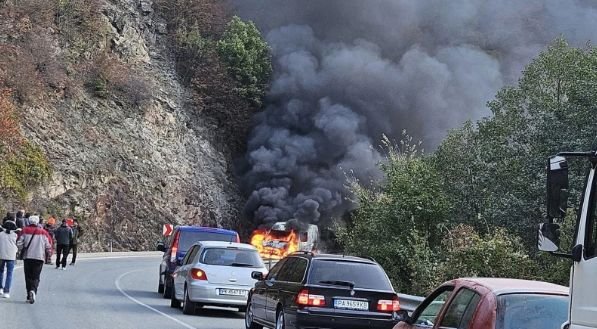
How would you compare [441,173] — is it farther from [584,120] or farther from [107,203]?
[107,203]

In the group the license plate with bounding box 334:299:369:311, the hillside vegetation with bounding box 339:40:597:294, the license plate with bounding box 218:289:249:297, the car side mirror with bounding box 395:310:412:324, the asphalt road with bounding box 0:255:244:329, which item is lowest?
the asphalt road with bounding box 0:255:244:329

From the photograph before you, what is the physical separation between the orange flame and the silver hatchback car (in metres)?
20.0

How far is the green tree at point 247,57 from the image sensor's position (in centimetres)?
5928

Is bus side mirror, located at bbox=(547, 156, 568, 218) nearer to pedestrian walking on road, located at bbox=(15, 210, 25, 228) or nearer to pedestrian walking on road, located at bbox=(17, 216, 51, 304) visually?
pedestrian walking on road, located at bbox=(17, 216, 51, 304)

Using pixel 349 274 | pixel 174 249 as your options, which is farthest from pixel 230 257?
pixel 349 274

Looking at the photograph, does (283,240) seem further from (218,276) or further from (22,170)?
(218,276)

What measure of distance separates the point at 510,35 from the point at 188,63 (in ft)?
76.6

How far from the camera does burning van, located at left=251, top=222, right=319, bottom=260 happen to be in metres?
40.0

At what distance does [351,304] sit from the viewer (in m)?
12.9

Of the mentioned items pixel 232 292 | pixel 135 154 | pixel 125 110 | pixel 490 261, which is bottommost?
pixel 232 292

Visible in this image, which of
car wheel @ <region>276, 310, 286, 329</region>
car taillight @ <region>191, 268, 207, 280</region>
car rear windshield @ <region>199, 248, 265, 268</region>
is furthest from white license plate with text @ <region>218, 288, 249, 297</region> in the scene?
car wheel @ <region>276, 310, 286, 329</region>

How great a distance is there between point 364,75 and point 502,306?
154 feet

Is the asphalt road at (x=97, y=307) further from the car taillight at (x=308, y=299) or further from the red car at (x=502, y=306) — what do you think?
the red car at (x=502, y=306)

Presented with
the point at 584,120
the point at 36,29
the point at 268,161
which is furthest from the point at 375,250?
the point at 36,29
